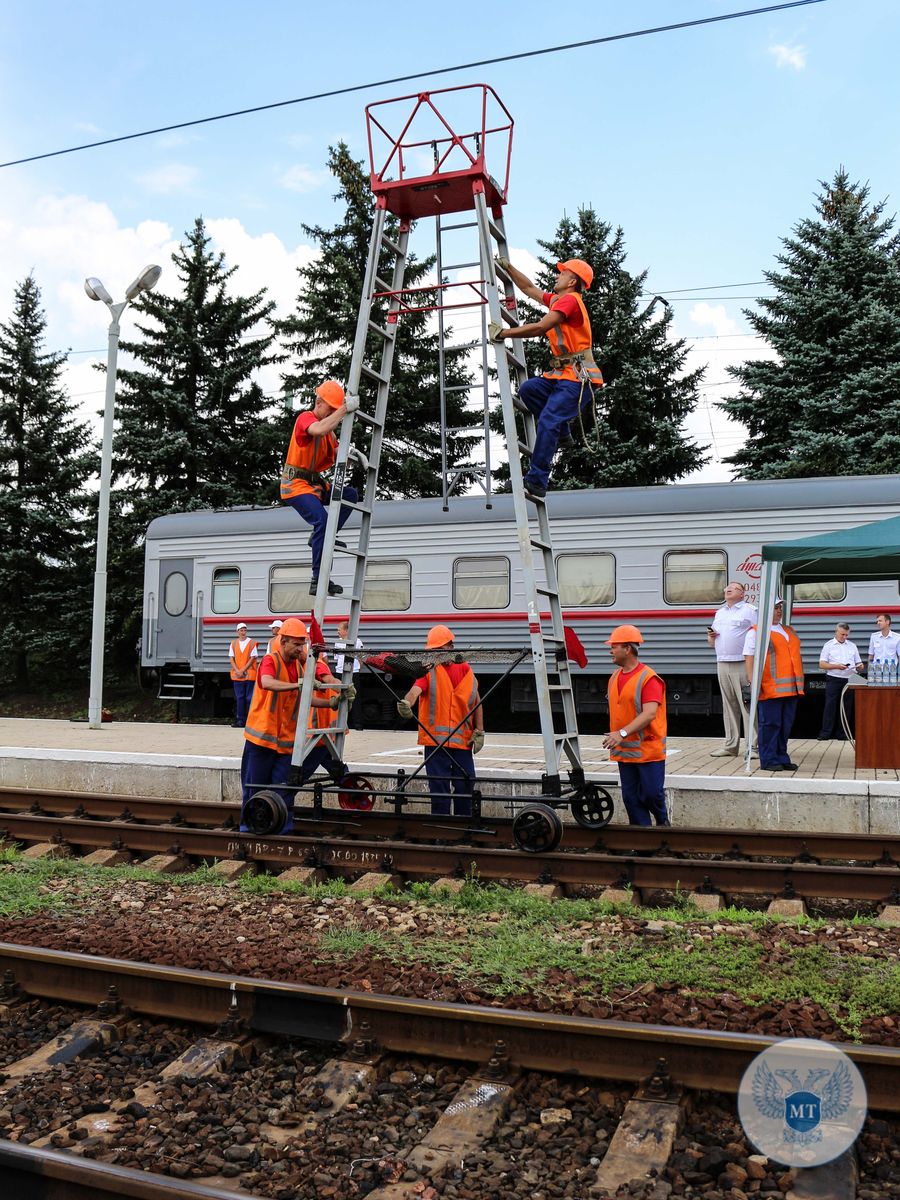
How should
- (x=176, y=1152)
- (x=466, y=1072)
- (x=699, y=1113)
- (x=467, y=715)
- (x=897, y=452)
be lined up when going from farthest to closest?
(x=897, y=452)
(x=467, y=715)
(x=466, y=1072)
(x=699, y=1113)
(x=176, y=1152)

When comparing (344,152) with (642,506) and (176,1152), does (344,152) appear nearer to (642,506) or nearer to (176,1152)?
(642,506)

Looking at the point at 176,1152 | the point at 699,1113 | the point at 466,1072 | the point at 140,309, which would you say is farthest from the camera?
the point at 140,309

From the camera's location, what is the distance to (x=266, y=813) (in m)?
8.26

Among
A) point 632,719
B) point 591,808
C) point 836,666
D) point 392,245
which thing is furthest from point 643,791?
point 836,666

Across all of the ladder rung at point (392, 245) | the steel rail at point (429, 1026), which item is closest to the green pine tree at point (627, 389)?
the ladder rung at point (392, 245)

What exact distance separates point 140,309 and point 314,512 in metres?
25.1

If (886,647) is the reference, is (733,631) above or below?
above

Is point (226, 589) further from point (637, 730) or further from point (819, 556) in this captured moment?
point (637, 730)

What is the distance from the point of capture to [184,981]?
5.11 metres

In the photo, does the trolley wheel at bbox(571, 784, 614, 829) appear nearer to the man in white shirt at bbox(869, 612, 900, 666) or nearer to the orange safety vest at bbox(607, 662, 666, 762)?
the orange safety vest at bbox(607, 662, 666, 762)

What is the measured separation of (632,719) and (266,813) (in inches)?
117

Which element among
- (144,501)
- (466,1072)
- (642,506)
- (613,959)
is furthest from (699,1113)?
(144,501)

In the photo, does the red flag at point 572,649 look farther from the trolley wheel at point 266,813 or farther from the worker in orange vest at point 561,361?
the trolley wheel at point 266,813

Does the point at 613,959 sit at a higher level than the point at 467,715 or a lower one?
lower
